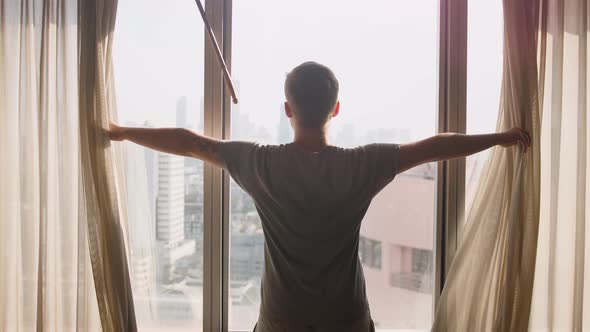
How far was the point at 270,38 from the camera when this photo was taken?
5.24 feet

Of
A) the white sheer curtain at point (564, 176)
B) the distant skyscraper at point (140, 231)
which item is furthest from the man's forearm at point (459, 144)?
the distant skyscraper at point (140, 231)

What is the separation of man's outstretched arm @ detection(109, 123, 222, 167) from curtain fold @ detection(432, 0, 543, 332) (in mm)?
883

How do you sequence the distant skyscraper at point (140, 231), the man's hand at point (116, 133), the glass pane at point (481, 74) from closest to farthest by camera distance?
1. the man's hand at point (116, 133)
2. the distant skyscraper at point (140, 231)
3. the glass pane at point (481, 74)

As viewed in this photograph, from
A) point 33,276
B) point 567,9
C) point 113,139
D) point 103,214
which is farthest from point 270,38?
point 33,276

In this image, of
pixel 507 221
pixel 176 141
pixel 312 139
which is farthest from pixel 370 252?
pixel 176 141

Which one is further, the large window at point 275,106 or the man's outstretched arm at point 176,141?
the large window at point 275,106

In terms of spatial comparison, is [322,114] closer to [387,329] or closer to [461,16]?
[461,16]

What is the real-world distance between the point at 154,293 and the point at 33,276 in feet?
1.31

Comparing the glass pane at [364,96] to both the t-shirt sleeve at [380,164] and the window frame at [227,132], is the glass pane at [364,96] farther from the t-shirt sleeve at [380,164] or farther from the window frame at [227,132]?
the t-shirt sleeve at [380,164]

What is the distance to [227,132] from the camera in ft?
5.19

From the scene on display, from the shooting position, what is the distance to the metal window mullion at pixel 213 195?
60.9 inches

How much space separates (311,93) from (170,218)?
0.77m

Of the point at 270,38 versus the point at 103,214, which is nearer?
the point at 103,214

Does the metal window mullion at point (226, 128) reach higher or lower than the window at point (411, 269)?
higher
